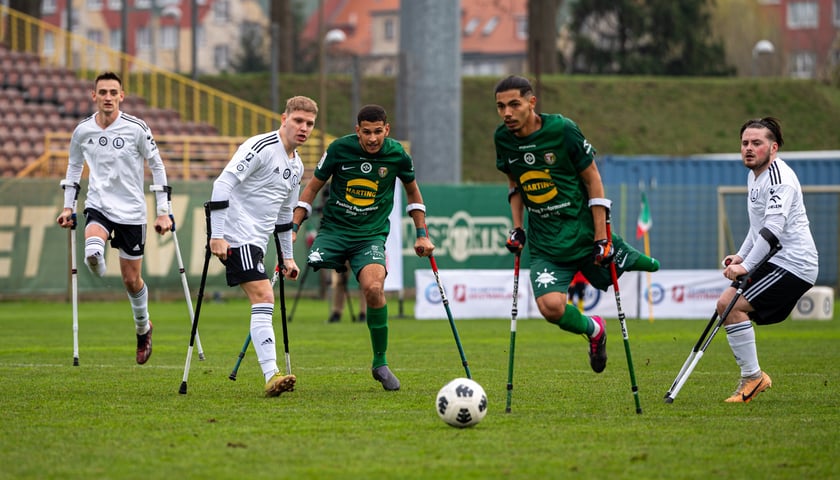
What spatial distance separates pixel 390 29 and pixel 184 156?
2664 inches

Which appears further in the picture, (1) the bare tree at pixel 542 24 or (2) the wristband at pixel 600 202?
(1) the bare tree at pixel 542 24

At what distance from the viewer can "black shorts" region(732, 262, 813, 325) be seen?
10.0 metres

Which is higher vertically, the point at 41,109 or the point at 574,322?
the point at 41,109

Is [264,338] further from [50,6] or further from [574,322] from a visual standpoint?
[50,6]

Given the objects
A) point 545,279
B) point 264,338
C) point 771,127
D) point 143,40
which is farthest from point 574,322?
point 143,40

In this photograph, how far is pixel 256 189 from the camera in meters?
10.5

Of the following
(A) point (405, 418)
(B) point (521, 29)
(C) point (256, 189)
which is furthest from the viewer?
(B) point (521, 29)

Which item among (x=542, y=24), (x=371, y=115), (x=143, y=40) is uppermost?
(x=143, y=40)

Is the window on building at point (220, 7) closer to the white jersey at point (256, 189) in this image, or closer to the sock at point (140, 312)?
the sock at point (140, 312)

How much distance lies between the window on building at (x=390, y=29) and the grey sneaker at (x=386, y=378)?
8802cm

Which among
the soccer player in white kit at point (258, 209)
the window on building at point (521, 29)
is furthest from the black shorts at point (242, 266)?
the window on building at point (521, 29)

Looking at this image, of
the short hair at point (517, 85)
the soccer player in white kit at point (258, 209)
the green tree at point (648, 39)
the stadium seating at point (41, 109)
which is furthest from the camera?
the green tree at point (648, 39)

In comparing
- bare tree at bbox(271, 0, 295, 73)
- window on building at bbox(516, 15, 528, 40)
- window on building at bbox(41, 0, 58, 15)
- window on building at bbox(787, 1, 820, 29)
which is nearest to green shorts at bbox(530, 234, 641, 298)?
bare tree at bbox(271, 0, 295, 73)

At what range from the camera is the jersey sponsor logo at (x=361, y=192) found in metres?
11.0
